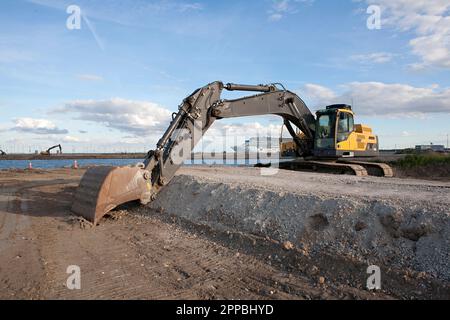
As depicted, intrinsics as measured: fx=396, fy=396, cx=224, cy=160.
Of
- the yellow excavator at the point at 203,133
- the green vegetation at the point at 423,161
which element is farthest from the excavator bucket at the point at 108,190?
the green vegetation at the point at 423,161

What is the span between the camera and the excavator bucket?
357 inches

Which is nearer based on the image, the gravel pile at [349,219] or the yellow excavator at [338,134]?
the gravel pile at [349,219]

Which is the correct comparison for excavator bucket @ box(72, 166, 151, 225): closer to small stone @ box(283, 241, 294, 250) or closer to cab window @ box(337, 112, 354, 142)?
small stone @ box(283, 241, 294, 250)

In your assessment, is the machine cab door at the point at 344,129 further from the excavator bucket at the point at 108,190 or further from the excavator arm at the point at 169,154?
the excavator bucket at the point at 108,190

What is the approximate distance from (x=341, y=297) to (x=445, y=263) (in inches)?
58.4

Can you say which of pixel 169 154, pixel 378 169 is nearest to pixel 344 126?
pixel 378 169

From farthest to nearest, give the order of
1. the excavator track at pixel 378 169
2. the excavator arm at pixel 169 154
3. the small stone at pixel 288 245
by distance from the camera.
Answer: the excavator track at pixel 378 169 < the excavator arm at pixel 169 154 < the small stone at pixel 288 245

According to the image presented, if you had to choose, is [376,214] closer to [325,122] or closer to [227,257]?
[227,257]

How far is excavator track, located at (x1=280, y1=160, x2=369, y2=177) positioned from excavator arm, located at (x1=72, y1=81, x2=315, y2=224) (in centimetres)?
319

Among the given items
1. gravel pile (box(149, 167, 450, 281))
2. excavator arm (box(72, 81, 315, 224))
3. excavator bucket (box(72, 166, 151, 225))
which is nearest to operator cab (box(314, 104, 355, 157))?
excavator arm (box(72, 81, 315, 224))

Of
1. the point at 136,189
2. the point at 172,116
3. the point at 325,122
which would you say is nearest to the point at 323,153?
the point at 325,122

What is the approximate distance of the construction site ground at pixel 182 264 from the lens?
493 centimetres

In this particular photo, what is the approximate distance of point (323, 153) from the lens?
1516cm

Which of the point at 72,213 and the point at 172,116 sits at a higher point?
the point at 172,116
